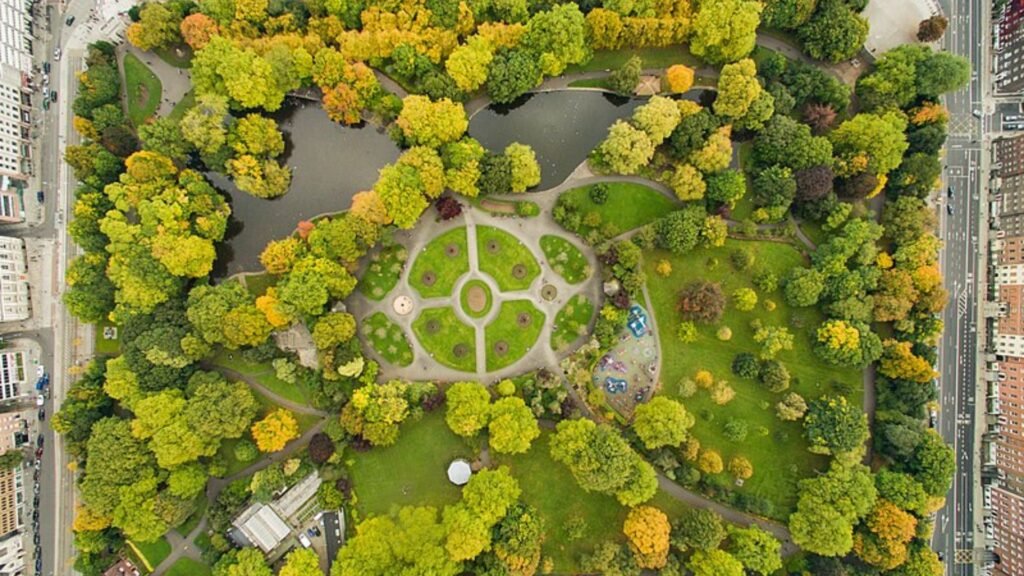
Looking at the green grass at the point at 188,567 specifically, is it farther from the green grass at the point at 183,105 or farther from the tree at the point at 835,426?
the tree at the point at 835,426

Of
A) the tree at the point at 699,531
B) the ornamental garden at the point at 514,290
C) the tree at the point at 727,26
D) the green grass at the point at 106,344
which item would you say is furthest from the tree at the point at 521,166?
the green grass at the point at 106,344

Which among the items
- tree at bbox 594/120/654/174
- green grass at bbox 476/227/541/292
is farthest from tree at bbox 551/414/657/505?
tree at bbox 594/120/654/174

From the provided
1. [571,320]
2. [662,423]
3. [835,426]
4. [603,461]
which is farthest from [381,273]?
[835,426]

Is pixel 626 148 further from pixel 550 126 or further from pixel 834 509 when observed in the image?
pixel 834 509

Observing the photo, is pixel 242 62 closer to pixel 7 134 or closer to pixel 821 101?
pixel 7 134

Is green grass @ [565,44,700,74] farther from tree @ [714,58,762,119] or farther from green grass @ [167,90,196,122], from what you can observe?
green grass @ [167,90,196,122]

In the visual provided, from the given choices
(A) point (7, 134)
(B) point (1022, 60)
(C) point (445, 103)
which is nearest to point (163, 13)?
(A) point (7, 134)
